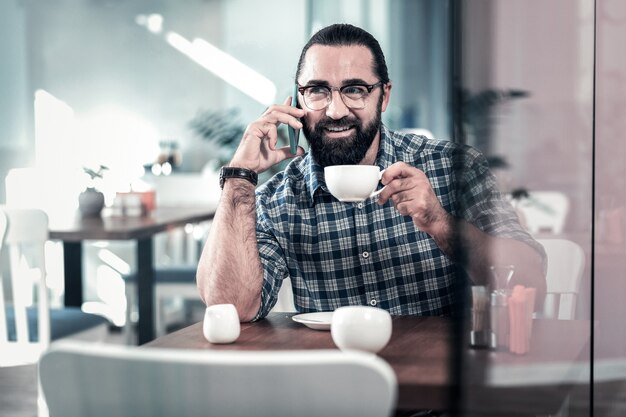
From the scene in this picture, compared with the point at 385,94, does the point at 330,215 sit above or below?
below

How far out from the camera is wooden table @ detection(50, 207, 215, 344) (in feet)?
9.18

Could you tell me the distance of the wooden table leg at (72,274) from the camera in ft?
10.9

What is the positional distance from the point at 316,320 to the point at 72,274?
2.20 metres

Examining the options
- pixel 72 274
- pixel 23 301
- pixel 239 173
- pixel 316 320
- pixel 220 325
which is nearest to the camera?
pixel 220 325

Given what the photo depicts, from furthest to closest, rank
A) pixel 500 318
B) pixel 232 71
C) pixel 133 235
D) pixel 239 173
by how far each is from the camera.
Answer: pixel 232 71, pixel 133 235, pixel 239 173, pixel 500 318

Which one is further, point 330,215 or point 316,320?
point 330,215

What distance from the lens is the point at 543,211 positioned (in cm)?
77

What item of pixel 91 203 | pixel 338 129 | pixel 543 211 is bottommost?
pixel 91 203

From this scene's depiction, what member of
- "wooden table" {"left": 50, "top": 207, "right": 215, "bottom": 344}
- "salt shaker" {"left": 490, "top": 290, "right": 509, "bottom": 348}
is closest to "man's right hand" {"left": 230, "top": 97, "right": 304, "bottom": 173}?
"salt shaker" {"left": 490, "top": 290, "right": 509, "bottom": 348}

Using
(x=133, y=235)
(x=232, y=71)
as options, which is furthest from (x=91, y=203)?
(x=232, y=71)

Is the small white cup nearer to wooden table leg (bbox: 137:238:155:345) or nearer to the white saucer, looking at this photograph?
the white saucer

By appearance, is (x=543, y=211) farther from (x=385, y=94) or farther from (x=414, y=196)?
(x=385, y=94)

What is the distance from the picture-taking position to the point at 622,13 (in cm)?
76

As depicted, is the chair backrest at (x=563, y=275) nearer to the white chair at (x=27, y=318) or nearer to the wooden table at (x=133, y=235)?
the white chair at (x=27, y=318)
